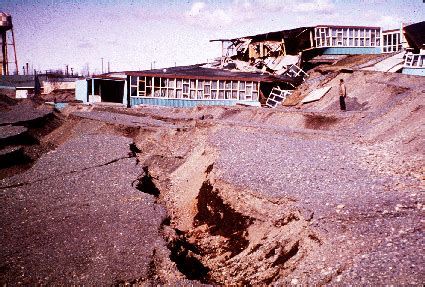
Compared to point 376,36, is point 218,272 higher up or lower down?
lower down

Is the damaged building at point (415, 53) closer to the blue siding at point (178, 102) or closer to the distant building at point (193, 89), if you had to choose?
the distant building at point (193, 89)

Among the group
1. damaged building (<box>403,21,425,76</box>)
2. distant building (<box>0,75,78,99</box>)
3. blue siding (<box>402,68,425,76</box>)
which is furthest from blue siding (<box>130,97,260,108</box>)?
distant building (<box>0,75,78,99</box>)

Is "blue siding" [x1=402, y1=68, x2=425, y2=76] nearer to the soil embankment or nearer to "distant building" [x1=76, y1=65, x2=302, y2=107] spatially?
"distant building" [x1=76, y1=65, x2=302, y2=107]

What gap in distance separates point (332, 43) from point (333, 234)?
81.0 ft

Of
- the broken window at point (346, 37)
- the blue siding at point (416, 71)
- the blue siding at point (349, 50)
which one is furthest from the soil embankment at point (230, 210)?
the broken window at point (346, 37)

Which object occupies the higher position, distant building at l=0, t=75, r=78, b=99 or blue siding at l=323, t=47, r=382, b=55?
blue siding at l=323, t=47, r=382, b=55

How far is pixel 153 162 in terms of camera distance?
440 inches

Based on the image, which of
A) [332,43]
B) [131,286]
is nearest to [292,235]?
[131,286]

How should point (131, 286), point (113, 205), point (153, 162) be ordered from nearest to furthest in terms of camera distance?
point (131, 286) → point (113, 205) → point (153, 162)

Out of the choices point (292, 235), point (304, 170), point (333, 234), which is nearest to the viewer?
point (333, 234)

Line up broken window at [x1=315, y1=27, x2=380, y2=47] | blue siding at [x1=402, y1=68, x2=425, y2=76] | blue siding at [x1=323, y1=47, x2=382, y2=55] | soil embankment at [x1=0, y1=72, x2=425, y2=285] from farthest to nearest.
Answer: blue siding at [x1=323, y1=47, x2=382, y2=55] → broken window at [x1=315, y1=27, x2=380, y2=47] → blue siding at [x1=402, y1=68, x2=425, y2=76] → soil embankment at [x1=0, y1=72, x2=425, y2=285]

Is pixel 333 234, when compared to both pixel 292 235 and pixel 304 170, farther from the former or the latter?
pixel 304 170

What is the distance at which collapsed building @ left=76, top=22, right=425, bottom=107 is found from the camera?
2300 centimetres

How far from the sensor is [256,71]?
27.6 metres
